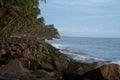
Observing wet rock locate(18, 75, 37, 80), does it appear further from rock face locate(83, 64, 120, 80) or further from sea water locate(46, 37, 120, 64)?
sea water locate(46, 37, 120, 64)

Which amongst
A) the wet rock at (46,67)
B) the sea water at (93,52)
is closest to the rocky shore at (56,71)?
the wet rock at (46,67)

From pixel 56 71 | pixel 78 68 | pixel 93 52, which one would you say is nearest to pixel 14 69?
pixel 56 71

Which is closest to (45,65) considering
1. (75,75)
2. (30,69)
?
(30,69)

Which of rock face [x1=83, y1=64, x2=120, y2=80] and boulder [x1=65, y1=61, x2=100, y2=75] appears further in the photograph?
boulder [x1=65, y1=61, x2=100, y2=75]

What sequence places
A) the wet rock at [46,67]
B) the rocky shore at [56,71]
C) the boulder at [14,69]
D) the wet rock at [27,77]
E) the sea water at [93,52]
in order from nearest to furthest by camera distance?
1. the wet rock at [27,77]
2. the rocky shore at [56,71]
3. the boulder at [14,69]
4. the wet rock at [46,67]
5. the sea water at [93,52]

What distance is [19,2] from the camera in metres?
27.8

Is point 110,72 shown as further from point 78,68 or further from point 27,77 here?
point 27,77

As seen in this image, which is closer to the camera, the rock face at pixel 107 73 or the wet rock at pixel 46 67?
the rock face at pixel 107 73

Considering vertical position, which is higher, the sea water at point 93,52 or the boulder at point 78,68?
the boulder at point 78,68

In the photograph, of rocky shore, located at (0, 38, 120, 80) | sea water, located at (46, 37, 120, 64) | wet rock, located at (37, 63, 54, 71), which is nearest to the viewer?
rocky shore, located at (0, 38, 120, 80)

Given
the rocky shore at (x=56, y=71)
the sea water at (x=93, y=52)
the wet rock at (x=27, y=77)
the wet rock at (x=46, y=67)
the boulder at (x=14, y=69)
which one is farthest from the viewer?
the sea water at (x=93, y=52)

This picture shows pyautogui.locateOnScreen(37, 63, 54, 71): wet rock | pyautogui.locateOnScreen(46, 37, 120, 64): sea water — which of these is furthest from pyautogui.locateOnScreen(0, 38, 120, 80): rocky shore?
pyautogui.locateOnScreen(46, 37, 120, 64): sea water

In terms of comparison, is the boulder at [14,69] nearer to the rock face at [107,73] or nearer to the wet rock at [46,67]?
the wet rock at [46,67]

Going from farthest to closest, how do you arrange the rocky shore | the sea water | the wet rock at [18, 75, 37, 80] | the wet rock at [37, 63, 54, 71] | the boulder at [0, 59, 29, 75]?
the sea water
the wet rock at [37, 63, 54, 71]
the boulder at [0, 59, 29, 75]
the rocky shore
the wet rock at [18, 75, 37, 80]
